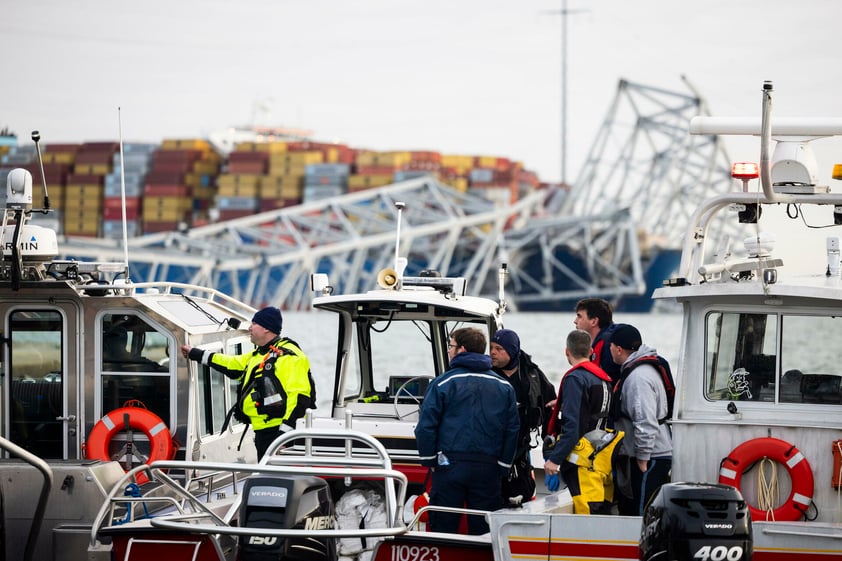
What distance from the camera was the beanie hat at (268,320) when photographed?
28.3 feet

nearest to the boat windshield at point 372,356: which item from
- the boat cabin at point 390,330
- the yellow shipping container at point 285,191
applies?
the boat cabin at point 390,330

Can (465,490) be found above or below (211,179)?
below

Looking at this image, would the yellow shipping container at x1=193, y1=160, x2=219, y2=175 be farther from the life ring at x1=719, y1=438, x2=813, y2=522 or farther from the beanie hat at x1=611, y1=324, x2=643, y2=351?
the life ring at x1=719, y1=438, x2=813, y2=522

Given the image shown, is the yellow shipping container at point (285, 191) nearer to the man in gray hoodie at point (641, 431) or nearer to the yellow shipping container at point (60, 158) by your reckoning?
the yellow shipping container at point (60, 158)

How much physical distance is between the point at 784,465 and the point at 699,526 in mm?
1333

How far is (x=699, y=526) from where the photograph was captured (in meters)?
5.93

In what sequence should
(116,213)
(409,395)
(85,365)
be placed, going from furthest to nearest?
1. (116,213)
2. (409,395)
3. (85,365)

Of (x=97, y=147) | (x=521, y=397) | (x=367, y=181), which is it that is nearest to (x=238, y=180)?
(x=367, y=181)

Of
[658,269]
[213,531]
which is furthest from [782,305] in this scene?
[658,269]

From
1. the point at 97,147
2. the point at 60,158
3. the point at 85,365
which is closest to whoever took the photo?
the point at 85,365

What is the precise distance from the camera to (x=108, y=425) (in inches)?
357

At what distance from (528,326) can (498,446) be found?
267 feet

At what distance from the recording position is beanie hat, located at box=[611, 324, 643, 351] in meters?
7.72

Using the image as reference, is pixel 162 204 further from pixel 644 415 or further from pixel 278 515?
pixel 278 515
